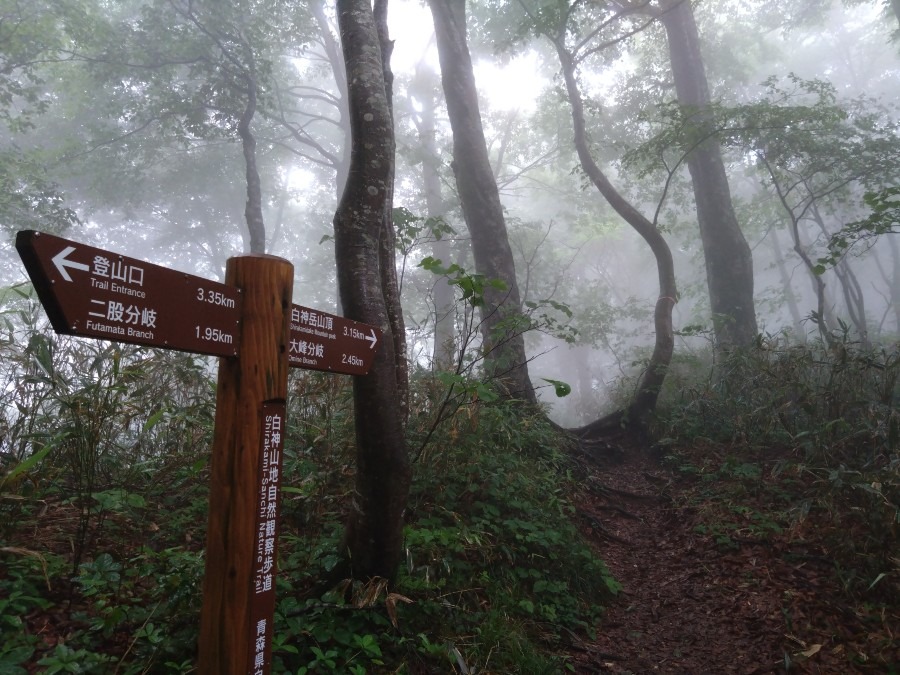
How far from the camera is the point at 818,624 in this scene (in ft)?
12.1

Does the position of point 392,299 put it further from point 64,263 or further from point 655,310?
point 655,310

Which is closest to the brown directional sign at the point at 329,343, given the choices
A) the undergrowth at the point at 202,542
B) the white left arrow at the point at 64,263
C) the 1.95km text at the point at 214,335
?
A: the 1.95km text at the point at 214,335

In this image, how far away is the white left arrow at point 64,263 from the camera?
161cm

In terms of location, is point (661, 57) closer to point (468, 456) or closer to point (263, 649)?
point (468, 456)

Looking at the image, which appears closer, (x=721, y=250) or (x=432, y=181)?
(x=721, y=250)

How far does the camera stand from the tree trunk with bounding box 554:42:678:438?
830 cm

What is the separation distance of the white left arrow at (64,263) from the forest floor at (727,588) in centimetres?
340

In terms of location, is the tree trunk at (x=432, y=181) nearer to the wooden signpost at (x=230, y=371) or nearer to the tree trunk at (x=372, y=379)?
the tree trunk at (x=372, y=379)

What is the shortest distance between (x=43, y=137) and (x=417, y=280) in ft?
48.8

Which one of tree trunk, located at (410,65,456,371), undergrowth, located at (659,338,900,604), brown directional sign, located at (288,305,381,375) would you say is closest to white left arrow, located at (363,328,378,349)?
brown directional sign, located at (288,305,381,375)

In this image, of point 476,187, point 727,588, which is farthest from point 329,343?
point 476,187

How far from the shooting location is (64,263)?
1.63 metres

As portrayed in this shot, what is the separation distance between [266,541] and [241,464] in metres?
0.31

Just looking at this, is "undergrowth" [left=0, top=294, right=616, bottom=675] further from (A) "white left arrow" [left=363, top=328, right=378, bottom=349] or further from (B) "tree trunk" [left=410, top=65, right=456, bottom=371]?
(B) "tree trunk" [left=410, top=65, right=456, bottom=371]
